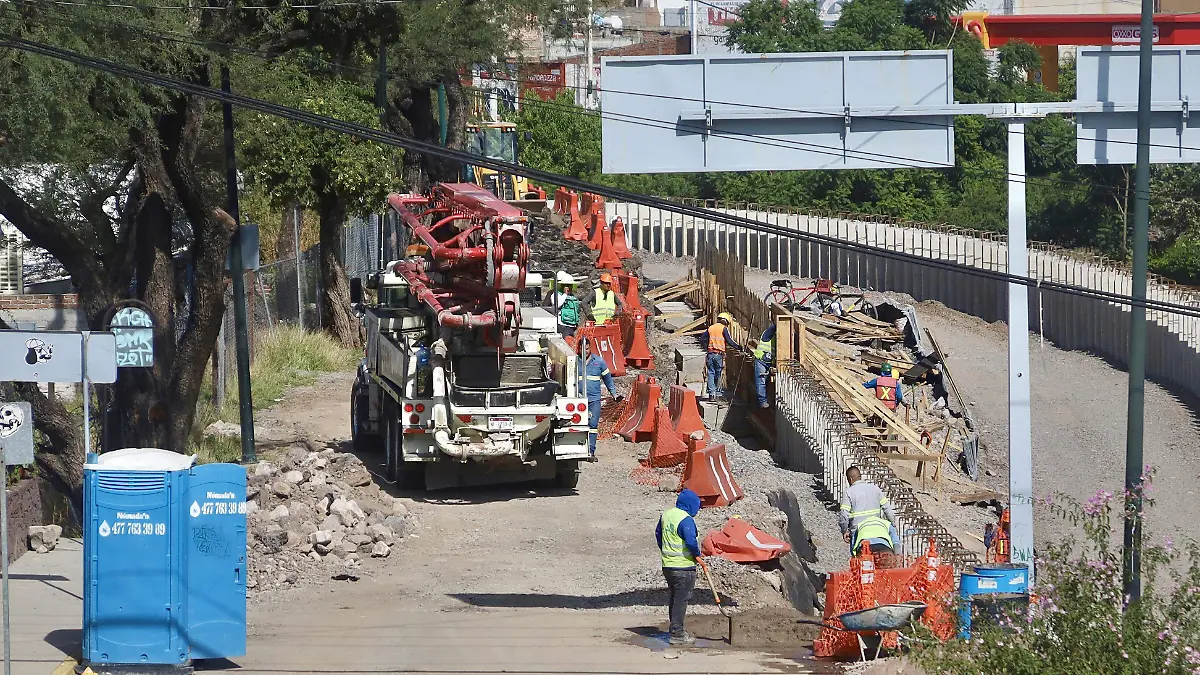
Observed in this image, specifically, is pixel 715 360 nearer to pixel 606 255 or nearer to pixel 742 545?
pixel 606 255

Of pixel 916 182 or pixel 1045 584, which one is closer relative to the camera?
pixel 1045 584

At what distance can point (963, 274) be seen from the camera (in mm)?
40000

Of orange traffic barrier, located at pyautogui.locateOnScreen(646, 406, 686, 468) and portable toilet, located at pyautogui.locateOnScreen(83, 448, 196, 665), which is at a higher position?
portable toilet, located at pyautogui.locateOnScreen(83, 448, 196, 665)

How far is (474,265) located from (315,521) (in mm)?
3579

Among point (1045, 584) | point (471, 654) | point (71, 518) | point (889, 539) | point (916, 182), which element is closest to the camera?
point (1045, 584)

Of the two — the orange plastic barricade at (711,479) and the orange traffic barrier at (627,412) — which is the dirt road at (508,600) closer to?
the orange plastic barricade at (711,479)

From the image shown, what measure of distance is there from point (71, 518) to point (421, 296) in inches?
185

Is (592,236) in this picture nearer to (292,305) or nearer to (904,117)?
(292,305)

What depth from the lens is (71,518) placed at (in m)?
16.9

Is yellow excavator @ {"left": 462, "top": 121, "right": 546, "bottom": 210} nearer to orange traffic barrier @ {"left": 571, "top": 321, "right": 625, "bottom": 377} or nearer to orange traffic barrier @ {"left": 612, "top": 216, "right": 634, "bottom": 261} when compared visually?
orange traffic barrier @ {"left": 612, "top": 216, "right": 634, "bottom": 261}

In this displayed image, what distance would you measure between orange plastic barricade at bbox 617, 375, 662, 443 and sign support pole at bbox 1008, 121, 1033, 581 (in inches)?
280

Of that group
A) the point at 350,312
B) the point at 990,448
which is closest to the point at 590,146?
the point at 350,312

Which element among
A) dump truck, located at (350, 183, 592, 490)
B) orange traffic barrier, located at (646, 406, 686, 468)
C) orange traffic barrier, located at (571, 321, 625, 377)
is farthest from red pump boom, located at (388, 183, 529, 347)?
orange traffic barrier, located at (571, 321, 625, 377)

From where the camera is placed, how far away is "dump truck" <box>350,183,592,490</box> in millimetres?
17422
